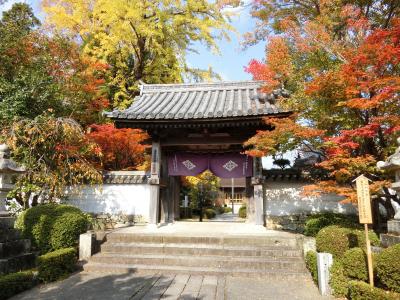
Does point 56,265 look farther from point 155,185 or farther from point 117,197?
point 117,197

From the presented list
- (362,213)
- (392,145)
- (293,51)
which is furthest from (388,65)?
(293,51)

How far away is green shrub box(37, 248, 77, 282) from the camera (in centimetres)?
621

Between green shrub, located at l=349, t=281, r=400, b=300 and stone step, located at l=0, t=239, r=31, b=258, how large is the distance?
21.8ft

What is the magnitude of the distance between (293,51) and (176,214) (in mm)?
8727

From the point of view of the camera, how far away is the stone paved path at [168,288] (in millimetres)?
5355

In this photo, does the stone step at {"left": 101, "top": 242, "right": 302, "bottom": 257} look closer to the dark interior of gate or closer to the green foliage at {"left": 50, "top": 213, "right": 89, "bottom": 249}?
the green foliage at {"left": 50, "top": 213, "right": 89, "bottom": 249}

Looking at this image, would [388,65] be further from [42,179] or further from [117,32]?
[117,32]

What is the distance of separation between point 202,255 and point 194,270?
77 cm

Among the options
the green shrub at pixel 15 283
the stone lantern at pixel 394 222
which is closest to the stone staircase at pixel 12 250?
the green shrub at pixel 15 283

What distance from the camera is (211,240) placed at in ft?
26.0

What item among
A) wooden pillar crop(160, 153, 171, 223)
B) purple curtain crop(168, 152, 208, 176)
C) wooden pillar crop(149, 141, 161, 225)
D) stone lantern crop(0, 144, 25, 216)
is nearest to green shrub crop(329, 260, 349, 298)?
wooden pillar crop(149, 141, 161, 225)

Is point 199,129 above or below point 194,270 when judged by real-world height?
above

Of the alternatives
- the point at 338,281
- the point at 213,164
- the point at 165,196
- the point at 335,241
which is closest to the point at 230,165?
the point at 213,164

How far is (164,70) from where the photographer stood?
20.3m
